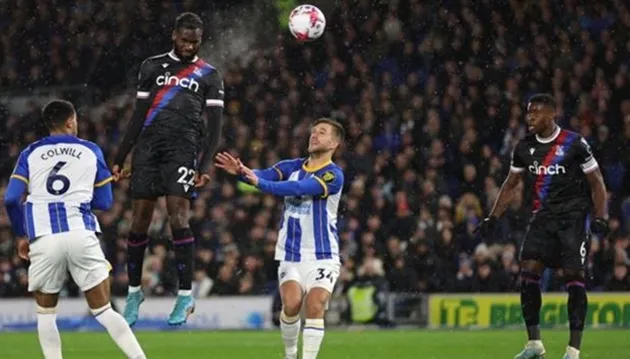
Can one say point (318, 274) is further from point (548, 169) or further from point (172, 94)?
point (548, 169)

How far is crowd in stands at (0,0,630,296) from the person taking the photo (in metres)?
20.1

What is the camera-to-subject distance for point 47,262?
31.1 feet

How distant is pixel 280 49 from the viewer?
25.2 metres

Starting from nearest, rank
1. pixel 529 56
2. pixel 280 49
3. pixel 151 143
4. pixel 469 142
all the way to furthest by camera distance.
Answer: pixel 151 143, pixel 469 142, pixel 529 56, pixel 280 49

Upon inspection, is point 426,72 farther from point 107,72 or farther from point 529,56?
point 107,72

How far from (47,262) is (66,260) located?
14 cm

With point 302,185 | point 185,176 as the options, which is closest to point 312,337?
point 302,185

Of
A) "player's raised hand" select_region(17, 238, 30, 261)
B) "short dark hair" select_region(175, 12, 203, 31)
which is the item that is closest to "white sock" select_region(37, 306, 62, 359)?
"player's raised hand" select_region(17, 238, 30, 261)

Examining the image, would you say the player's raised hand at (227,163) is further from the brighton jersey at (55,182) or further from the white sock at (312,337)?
the white sock at (312,337)

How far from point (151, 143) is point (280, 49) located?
14554mm

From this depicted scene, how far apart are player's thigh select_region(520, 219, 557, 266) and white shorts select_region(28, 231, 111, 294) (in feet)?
14.0

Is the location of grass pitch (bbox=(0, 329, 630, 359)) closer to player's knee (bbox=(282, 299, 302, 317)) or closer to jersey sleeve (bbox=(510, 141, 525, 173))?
jersey sleeve (bbox=(510, 141, 525, 173))

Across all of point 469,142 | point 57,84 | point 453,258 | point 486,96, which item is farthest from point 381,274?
point 57,84

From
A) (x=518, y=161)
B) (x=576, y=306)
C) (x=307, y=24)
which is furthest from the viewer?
(x=307, y=24)
